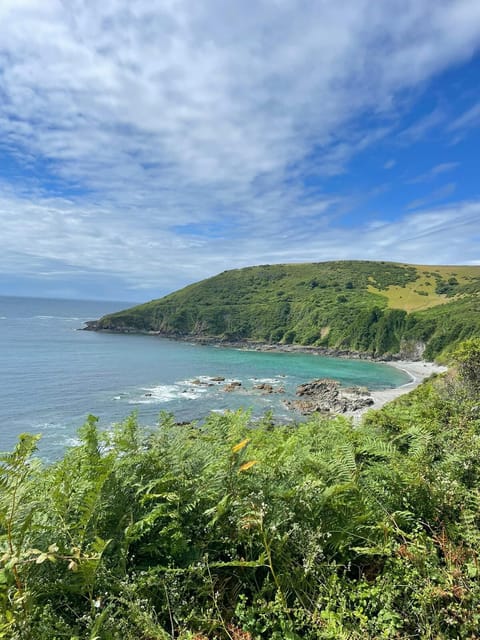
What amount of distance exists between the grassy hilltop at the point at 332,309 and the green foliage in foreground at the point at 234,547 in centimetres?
8467

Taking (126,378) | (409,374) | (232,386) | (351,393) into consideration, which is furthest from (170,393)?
(409,374)

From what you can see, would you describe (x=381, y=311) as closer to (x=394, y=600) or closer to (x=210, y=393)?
(x=210, y=393)

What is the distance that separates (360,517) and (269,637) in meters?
1.11

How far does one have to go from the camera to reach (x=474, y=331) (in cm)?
7362

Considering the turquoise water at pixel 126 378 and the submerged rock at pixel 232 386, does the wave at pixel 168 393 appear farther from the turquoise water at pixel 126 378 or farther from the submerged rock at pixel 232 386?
the submerged rock at pixel 232 386

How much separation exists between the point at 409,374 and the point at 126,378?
184 ft

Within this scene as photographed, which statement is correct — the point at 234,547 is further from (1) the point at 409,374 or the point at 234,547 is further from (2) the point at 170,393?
(1) the point at 409,374

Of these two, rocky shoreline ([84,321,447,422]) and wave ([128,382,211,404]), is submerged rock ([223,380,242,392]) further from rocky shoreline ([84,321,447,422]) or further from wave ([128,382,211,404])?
wave ([128,382,211,404])

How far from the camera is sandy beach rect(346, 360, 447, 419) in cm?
4841

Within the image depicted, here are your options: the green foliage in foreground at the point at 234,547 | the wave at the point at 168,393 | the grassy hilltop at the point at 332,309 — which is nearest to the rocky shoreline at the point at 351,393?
the grassy hilltop at the point at 332,309

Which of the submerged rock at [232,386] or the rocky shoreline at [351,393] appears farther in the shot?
the submerged rock at [232,386]

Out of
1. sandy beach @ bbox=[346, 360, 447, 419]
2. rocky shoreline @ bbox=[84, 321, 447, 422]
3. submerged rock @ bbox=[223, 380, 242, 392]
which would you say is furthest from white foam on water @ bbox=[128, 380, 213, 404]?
sandy beach @ bbox=[346, 360, 447, 419]

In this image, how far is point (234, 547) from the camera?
2.77 meters

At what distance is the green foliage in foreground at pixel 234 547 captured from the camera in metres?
2.21
